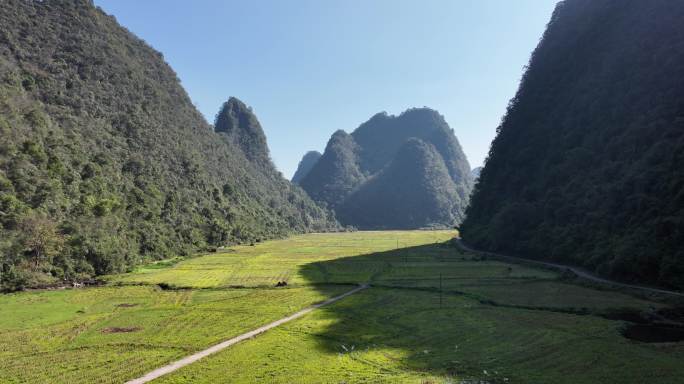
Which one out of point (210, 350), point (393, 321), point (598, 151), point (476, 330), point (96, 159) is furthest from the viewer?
point (96, 159)

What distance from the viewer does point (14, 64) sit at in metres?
82.8

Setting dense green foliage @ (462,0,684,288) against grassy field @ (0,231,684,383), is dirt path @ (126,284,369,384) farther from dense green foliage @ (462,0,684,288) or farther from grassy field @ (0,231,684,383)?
dense green foliage @ (462,0,684,288)

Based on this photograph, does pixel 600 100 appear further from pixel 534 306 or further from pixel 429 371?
pixel 429 371

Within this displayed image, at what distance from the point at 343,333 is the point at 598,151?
6214 cm

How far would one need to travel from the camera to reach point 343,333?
30094 mm

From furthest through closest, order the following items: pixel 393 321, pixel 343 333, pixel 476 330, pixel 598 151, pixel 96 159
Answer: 1. pixel 96 159
2. pixel 598 151
3. pixel 393 321
4. pixel 476 330
5. pixel 343 333

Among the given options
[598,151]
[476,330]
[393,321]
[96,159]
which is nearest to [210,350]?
[393,321]

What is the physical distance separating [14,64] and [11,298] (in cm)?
5902

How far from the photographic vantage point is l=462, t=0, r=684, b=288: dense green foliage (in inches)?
1955

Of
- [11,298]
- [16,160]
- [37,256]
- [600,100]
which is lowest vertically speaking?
[11,298]

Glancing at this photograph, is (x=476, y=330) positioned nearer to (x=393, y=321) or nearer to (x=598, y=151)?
(x=393, y=321)

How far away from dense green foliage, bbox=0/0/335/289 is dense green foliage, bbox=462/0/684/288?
215 ft

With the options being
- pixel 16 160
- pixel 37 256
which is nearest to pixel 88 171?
pixel 16 160

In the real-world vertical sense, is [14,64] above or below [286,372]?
above
